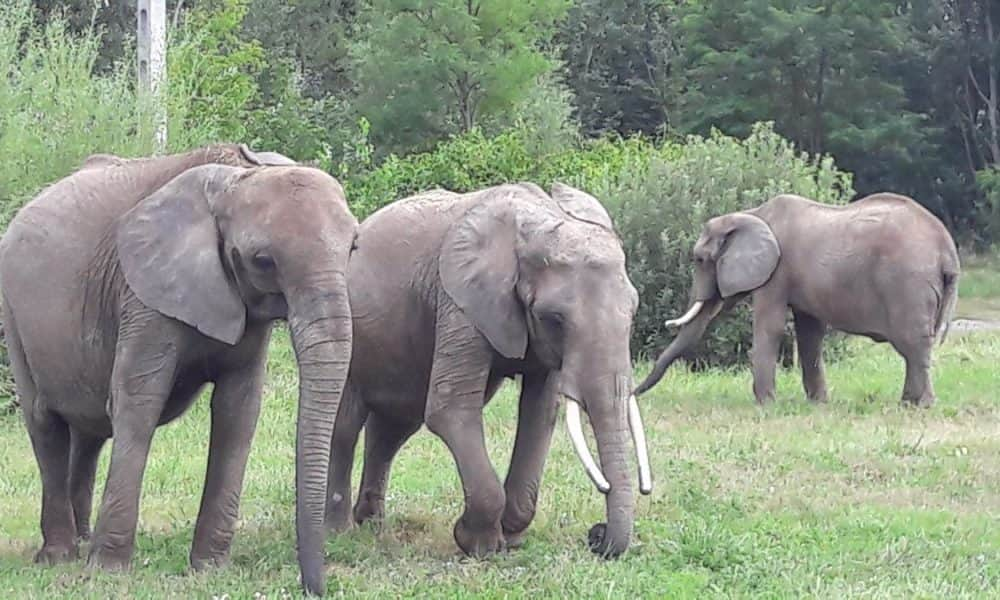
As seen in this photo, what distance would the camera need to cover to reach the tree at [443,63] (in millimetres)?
33875

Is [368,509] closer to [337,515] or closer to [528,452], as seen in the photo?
[337,515]

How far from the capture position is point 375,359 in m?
8.47

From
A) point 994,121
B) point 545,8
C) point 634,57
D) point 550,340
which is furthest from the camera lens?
point 634,57

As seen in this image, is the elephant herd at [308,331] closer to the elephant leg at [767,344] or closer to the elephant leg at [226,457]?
the elephant leg at [226,457]

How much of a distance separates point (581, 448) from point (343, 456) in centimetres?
190

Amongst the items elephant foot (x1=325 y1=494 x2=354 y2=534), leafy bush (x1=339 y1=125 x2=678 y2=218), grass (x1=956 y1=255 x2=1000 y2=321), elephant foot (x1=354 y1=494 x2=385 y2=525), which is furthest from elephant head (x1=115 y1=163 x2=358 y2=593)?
grass (x1=956 y1=255 x2=1000 y2=321)

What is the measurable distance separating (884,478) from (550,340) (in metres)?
3.65

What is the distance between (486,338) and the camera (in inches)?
305

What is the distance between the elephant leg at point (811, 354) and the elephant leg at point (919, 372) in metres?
0.79

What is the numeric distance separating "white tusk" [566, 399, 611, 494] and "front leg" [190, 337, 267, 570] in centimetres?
144

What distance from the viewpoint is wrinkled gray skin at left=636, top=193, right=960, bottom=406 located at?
13.6m

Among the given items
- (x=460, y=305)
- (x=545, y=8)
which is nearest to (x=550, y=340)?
(x=460, y=305)

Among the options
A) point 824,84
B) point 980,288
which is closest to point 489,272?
point 980,288

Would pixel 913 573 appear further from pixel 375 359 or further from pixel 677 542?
pixel 375 359
